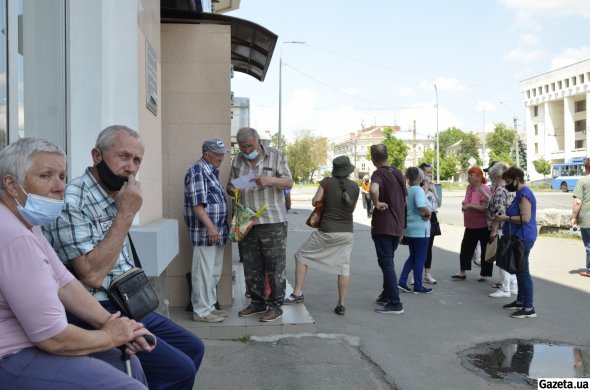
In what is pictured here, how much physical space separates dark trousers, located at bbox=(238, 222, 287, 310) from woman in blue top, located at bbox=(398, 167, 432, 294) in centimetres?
234

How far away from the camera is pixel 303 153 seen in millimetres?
72938

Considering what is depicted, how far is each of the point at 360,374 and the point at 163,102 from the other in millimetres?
3777

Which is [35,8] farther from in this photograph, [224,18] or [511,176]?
[511,176]

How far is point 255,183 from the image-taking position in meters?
5.70

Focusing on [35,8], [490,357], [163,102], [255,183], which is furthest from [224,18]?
[490,357]

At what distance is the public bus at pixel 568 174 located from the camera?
4764cm

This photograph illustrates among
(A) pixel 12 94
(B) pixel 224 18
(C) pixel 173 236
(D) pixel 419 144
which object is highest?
(D) pixel 419 144

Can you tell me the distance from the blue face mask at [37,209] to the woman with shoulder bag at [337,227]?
425 centimetres

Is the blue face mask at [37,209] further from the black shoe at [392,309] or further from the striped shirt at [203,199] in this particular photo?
the black shoe at [392,309]

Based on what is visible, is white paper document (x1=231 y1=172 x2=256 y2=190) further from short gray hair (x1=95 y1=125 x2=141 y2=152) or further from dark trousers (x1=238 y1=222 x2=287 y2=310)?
short gray hair (x1=95 y1=125 x2=141 y2=152)

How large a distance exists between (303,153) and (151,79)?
2684 inches

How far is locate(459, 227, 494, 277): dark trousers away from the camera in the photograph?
8438 millimetres

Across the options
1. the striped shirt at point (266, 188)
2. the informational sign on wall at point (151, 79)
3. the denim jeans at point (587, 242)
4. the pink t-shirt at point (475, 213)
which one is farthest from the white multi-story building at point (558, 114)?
the informational sign on wall at point (151, 79)

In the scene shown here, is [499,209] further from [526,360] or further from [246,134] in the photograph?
[246,134]
